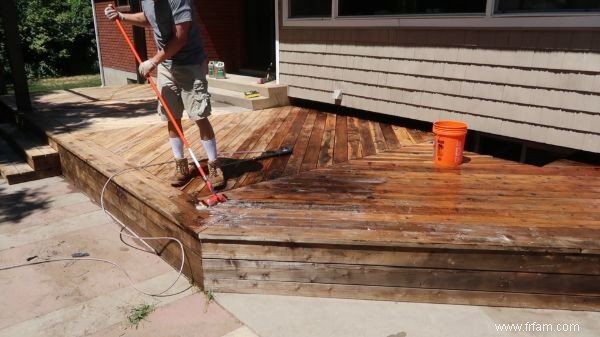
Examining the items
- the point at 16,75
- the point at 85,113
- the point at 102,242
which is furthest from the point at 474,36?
the point at 16,75

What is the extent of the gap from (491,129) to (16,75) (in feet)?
17.1

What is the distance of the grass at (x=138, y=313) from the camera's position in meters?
2.31

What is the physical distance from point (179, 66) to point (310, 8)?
9.48ft

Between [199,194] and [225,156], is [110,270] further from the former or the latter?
[225,156]

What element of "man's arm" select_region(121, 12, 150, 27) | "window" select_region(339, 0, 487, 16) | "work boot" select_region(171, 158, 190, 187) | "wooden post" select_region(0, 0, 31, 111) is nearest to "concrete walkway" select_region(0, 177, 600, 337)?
"work boot" select_region(171, 158, 190, 187)

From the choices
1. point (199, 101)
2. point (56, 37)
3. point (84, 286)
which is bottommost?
point (84, 286)

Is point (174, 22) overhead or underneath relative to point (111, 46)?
overhead

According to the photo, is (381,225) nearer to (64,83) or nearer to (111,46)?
(111,46)

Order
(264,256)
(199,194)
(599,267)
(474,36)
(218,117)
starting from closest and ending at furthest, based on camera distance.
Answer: (599,267)
(264,256)
(199,194)
(474,36)
(218,117)

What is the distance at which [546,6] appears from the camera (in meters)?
3.55

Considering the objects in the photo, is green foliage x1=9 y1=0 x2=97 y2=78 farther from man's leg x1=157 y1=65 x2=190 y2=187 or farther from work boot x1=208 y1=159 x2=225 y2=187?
work boot x1=208 y1=159 x2=225 y2=187

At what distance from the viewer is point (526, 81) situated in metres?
3.76

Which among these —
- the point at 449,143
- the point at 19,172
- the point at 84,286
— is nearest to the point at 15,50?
the point at 19,172

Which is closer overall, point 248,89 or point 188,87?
point 188,87
